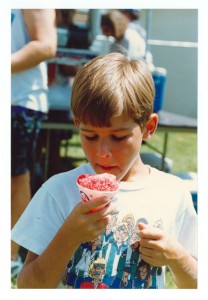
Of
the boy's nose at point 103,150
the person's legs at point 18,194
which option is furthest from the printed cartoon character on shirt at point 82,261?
the person's legs at point 18,194

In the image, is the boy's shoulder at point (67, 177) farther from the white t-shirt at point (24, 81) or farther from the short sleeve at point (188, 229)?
the white t-shirt at point (24, 81)

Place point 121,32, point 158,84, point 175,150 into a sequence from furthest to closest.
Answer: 1. point 175,150
2. point 121,32
3. point 158,84

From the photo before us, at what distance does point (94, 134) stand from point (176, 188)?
306 mm

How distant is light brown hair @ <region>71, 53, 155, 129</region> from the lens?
122cm

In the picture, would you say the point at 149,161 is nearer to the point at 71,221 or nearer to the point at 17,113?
the point at 17,113

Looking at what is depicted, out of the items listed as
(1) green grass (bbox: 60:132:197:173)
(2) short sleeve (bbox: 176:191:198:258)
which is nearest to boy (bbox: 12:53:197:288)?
(2) short sleeve (bbox: 176:191:198:258)

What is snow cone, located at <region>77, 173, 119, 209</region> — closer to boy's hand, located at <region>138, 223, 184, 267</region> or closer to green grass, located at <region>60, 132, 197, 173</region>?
boy's hand, located at <region>138, 223, 184, 267</region>

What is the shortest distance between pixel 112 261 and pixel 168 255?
148 millimetres

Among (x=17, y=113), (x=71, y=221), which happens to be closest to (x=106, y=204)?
(x=71, y=221)

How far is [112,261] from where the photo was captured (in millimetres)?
1272

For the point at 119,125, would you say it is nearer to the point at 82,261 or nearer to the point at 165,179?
the point at 165,179

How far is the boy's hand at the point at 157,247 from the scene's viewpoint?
120cm

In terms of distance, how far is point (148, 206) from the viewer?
51.6 inches

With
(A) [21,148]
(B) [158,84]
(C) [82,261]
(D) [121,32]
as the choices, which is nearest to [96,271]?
(C) [82,261]
